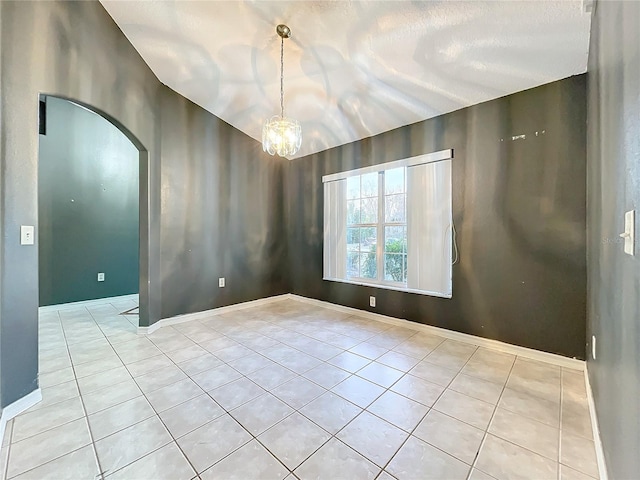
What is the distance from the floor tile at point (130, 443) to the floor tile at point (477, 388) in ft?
6.16

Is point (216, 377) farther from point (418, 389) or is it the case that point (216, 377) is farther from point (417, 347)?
point (417, 347)

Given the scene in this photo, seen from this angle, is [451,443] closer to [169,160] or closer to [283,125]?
[283,125]

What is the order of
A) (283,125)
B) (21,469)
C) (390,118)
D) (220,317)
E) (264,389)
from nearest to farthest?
1. (21,469)
2. (264,389)
3. (283,125)
4. (390,118)
5. (220,317)

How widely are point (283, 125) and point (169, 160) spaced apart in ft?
5.39

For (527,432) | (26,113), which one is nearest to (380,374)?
(527,432)

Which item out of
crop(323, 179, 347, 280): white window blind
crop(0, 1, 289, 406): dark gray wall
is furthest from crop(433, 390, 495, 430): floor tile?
crop(0, 1, 289, 406): dark gray wall

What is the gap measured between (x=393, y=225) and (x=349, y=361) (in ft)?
5.80

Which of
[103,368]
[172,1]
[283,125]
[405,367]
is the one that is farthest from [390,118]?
[103,368]

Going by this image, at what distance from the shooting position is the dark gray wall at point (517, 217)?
89.0 inches

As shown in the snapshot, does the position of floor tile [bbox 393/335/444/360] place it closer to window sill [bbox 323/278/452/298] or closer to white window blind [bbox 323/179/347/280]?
window sill [bbox 323/278/452/298]

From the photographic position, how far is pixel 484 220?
2.69m

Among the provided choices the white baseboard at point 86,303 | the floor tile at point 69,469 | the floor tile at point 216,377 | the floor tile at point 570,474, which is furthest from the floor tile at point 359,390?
the white baseboard at point 86,303

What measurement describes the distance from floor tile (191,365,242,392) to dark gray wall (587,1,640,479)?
6.79 ft

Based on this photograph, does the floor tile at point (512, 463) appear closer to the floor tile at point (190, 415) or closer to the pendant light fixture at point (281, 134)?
the floor tile at point (190, 415)
